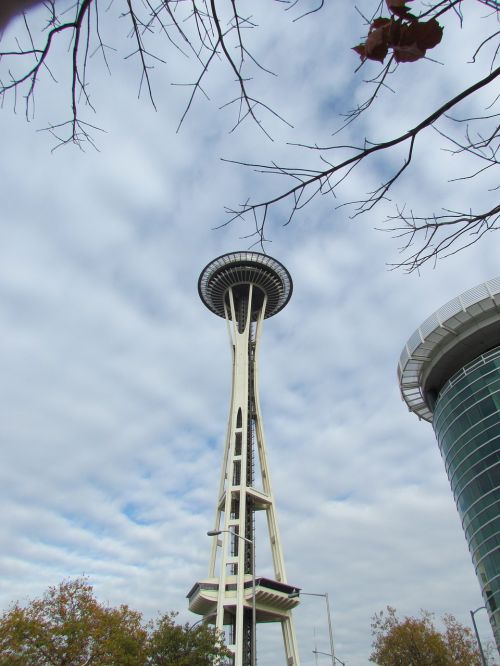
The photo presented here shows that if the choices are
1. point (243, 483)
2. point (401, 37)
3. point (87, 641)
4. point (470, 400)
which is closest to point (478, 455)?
point (470, 400)

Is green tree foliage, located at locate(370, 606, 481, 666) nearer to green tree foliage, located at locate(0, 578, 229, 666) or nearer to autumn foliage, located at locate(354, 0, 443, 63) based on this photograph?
green tree foliage, located at locate(0, 578, 229, 666)

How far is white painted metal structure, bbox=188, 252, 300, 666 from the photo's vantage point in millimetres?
41812

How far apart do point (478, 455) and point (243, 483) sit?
20295 mm

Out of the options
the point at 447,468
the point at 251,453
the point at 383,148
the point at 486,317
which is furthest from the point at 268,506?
the point at 383,148

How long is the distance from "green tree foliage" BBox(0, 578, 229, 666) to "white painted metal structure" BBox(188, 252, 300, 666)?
25.9 feet

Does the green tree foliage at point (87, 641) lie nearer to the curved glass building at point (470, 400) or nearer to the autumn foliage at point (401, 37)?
the curved glass building at point (470, 400)

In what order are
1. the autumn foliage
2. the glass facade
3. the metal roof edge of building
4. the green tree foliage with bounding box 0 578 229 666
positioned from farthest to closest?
the metal roof edge of building < the glass facade < the green tree foliage with bounding box 0 578 229 666 < the autumn foliage

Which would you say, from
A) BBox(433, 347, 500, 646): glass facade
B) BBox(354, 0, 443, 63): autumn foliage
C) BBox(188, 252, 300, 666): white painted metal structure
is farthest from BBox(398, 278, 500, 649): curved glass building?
BBox(354, 0, 443, 63): autumn foliage

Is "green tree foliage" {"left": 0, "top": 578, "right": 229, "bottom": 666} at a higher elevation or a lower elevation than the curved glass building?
lower

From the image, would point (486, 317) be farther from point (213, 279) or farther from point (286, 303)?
point (213, 279)

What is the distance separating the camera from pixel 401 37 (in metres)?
2.04

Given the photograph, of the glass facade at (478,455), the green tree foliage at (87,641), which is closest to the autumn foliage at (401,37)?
the green tree foliage at (87,641)

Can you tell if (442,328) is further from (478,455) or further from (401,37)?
(401,37)

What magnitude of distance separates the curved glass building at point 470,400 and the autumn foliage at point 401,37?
37.6m
